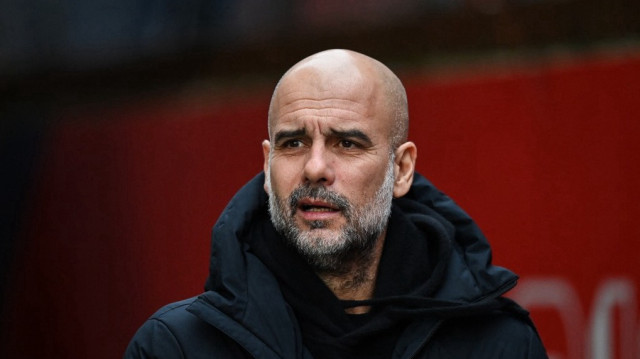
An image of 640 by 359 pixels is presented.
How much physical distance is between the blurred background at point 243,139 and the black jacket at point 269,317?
61.0 inches

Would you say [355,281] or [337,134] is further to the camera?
[355,281]

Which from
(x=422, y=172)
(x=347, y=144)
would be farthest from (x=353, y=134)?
(x=422, y=172)

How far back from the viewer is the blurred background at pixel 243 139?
4.23 m

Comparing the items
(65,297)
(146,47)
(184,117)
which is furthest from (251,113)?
(65,297)

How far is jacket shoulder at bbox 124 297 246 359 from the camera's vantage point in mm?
2453

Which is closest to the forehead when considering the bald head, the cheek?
the bald head

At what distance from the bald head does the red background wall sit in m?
1.76

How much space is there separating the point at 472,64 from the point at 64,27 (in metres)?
2.55

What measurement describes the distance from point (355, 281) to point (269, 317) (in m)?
0.32

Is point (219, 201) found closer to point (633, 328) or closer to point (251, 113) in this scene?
point (251, 113)

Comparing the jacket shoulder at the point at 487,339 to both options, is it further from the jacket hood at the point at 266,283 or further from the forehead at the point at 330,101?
the forehead at the point at 330,101

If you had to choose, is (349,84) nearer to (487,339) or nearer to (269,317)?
(269,317)

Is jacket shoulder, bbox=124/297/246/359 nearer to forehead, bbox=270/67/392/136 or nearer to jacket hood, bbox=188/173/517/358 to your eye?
jacket hood, bbox=188/173/517/358

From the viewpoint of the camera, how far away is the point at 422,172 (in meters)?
4.79
